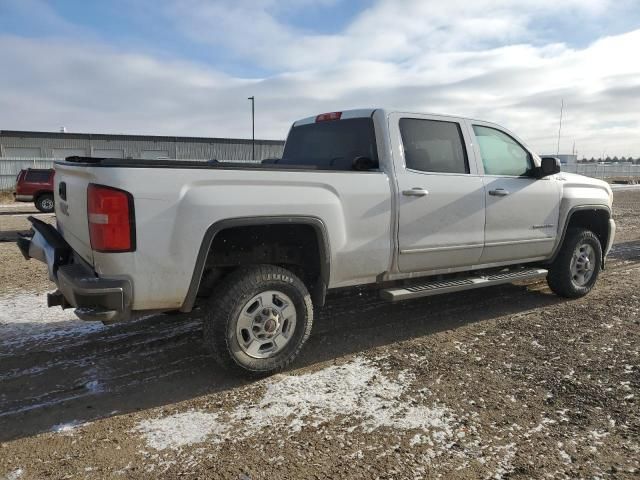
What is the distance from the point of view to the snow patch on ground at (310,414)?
293 centimetres

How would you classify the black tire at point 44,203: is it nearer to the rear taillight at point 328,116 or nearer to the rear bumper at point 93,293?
the rear taillight at point 328,116

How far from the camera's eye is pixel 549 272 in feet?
18.9

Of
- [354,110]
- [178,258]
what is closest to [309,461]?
[178,258]

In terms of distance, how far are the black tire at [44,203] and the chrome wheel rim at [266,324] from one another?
698 inches

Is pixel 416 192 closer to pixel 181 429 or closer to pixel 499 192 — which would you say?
pixel 499 192

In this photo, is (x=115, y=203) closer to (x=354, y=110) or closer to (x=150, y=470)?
(x=150, y=470)

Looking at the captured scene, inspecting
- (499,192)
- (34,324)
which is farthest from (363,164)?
(34,324)

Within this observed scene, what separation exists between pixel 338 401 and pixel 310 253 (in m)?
1.18

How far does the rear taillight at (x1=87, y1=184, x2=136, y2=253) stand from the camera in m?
2.92

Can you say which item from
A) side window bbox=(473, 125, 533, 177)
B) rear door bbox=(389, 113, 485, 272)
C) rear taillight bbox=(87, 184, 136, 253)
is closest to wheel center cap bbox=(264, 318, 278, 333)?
rear taillight bbox=(87, 184, 136, 253)

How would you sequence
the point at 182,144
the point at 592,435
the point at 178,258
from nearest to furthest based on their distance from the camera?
the point at 592,435 < the point at 178,258 < the point at 182,144

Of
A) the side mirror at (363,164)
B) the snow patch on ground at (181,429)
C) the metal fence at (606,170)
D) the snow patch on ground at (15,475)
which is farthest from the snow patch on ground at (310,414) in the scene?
the metal fence at (606,170)

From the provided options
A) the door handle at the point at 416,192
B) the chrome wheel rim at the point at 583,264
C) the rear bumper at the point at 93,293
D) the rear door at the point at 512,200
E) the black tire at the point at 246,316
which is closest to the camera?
the rear bumper at the point at 93,293

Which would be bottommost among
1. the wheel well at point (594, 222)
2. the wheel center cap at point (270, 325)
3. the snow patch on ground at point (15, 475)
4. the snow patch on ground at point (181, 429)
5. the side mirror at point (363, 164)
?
the snow patch on ground at point (15, 475)
